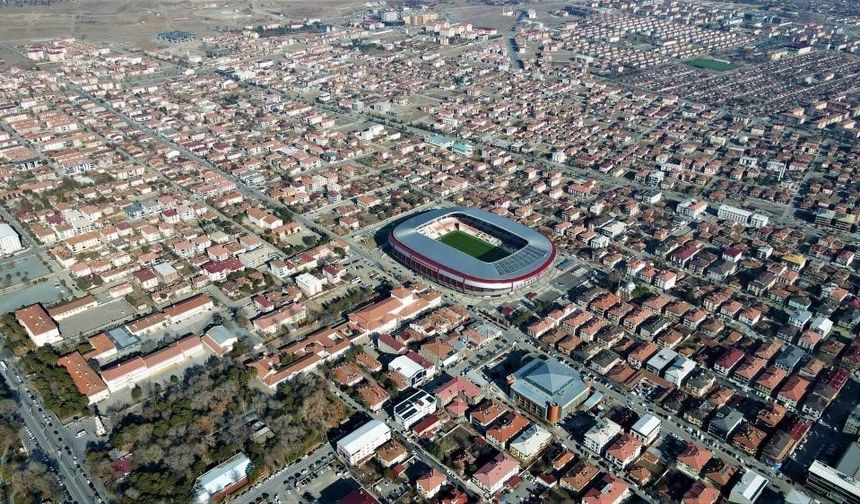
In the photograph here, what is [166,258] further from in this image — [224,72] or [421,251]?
[224,72]

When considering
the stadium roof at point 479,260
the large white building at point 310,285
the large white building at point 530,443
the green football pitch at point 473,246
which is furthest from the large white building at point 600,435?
the large white building at point 310,285

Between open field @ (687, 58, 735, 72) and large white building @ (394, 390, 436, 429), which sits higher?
open field @ (687, 58, 735, 72)

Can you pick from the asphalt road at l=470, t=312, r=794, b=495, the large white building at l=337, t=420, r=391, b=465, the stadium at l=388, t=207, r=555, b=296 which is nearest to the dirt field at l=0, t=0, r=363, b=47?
the stadium at l=388, t=207, r=555, b=296

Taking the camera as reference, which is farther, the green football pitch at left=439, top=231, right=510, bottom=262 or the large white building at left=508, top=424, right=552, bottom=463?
the green football pitch at left=439, top=231, right=510, bottom=262

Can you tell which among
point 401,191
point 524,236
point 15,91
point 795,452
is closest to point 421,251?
point 524,236

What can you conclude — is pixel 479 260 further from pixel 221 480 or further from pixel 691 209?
pixel 221 480

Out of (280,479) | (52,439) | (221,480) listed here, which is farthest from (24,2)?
(280,479)

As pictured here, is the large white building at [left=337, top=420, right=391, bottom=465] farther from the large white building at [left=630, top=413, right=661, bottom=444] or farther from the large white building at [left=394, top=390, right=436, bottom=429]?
the large white building at [left=630, top=413, right=661, bottom=444]

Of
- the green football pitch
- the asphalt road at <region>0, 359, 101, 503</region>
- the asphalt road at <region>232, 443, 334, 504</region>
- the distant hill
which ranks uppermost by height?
the distant hill
